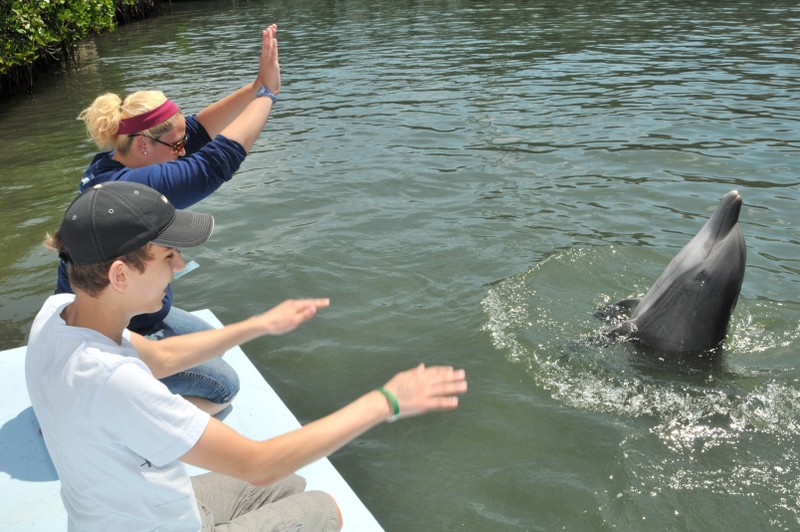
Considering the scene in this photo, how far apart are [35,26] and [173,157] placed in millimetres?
14594

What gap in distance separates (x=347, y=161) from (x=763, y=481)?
6.99m

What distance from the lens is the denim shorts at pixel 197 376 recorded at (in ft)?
13.6

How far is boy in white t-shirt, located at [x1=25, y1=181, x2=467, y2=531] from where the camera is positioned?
89.2 inches

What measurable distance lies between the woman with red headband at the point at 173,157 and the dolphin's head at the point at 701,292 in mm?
2987

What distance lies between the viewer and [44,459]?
3926 millimetres

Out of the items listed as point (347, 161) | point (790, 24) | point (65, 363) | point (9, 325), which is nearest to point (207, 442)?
point (65, 363)

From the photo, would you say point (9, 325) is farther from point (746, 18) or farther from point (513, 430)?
point (746, 18)

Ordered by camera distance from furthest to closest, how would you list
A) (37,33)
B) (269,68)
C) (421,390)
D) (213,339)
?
(37,33)
(269,68)
(213,339)
(421,390)

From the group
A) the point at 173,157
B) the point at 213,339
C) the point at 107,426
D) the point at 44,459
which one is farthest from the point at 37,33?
the point at 107,426

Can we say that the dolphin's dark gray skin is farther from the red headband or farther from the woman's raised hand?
the red headband

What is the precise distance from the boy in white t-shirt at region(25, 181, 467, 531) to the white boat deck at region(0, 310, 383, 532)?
A: 1089 mm

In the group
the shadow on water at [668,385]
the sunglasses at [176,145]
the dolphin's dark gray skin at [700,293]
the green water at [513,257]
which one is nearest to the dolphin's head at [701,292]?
the dolphin's dark gray skin at [700,293]

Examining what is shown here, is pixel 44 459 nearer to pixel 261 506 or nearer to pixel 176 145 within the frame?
pixel 261 506

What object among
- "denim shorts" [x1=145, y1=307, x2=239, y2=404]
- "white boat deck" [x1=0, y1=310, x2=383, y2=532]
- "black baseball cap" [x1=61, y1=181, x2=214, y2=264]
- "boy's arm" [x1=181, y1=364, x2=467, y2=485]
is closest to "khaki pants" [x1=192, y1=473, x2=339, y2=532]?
"white boat deck" [x1=0, y1=310, x2=383, y2=532]
